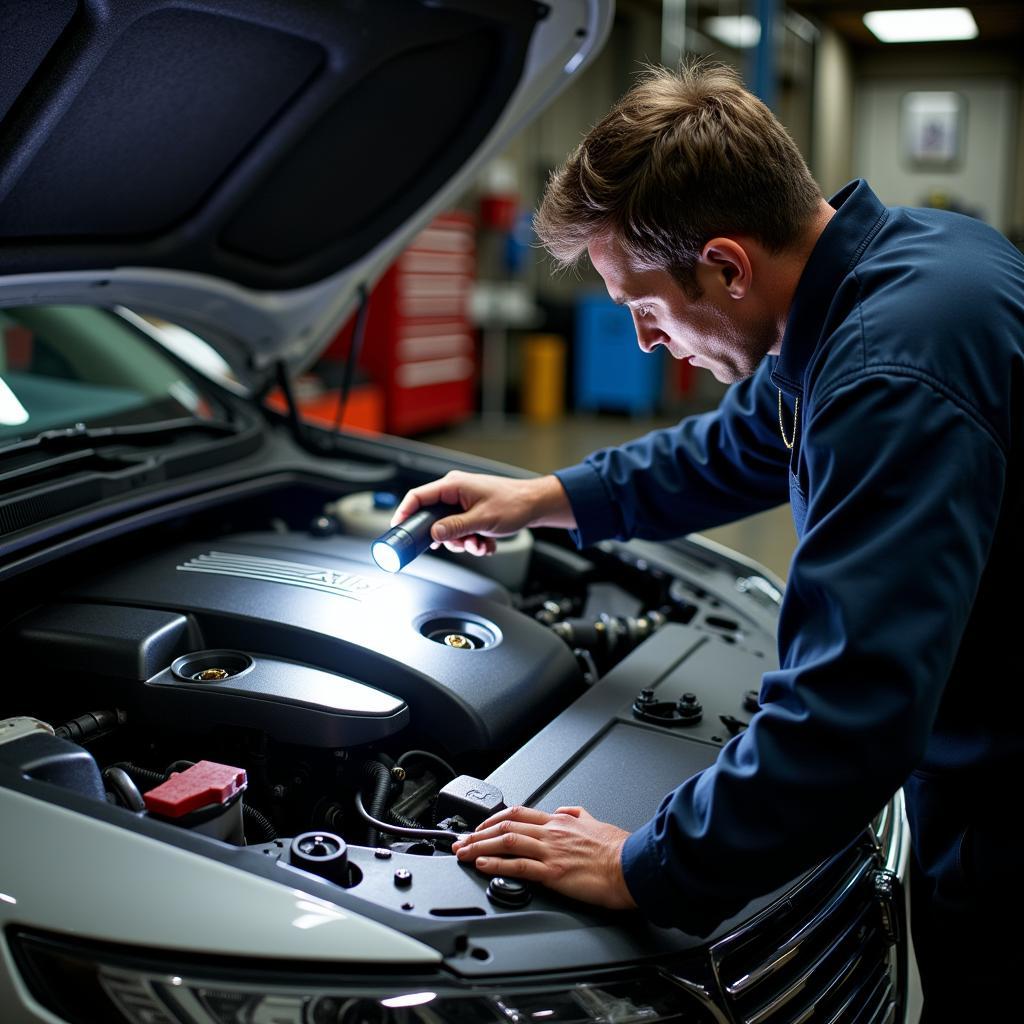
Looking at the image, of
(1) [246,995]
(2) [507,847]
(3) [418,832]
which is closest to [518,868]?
(2) [507,847]

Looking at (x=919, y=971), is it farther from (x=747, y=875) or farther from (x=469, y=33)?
(x=469, y=33)

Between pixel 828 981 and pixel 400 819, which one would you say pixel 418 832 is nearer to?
pixel 400 819

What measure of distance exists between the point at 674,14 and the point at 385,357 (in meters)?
3.92

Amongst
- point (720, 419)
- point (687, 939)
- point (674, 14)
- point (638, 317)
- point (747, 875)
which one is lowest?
point (687, 939)

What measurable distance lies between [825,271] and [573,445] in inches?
212

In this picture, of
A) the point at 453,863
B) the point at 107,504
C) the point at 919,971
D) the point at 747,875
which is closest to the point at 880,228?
the point at 747,875

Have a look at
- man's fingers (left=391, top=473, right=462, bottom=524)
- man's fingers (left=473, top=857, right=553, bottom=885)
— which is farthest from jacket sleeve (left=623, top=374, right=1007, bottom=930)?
man's fingers (left=391, top=473, right=462, bottom=524)

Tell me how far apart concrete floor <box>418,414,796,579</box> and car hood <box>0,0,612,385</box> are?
263 centimetres

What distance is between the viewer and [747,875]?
2.79 ft

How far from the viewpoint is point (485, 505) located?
4.80ft

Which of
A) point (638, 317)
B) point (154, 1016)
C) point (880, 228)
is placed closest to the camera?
point (154, 1016)

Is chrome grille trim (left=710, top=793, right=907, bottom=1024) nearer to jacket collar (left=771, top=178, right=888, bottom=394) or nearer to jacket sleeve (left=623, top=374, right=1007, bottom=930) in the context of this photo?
jacket sleeve (left=623, top=374, right=1007, bottom=930)

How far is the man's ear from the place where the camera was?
39.6 inches

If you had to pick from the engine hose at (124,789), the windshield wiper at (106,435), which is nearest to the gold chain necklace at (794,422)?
the engine hose at (124,789)
